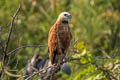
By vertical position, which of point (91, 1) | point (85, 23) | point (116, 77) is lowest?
point (116, 77)

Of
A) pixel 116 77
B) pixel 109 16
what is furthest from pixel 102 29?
pixel 116 77

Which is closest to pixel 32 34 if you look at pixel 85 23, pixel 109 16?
pixel 85 23

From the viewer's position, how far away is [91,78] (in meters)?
4.92

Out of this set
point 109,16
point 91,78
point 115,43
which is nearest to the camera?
point 91,78

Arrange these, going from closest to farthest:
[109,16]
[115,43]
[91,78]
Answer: [91,78] → [115,43] → [109,16]

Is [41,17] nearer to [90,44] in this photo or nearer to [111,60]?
[90,44]

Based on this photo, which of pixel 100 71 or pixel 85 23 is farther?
pixel 85 23

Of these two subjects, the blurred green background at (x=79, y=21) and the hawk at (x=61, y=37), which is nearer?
the hawk at (x=61, y=37)

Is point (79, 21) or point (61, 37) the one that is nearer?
point (61, 37)

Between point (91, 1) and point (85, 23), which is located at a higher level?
point (91, 1)

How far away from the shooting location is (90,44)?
9328 mm

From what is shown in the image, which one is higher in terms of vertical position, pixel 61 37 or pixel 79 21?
pixel 79 21

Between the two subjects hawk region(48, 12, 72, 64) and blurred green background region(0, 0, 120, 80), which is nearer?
hawk region(48, 12, 72, 64)

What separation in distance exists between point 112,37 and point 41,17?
88.7 inches
